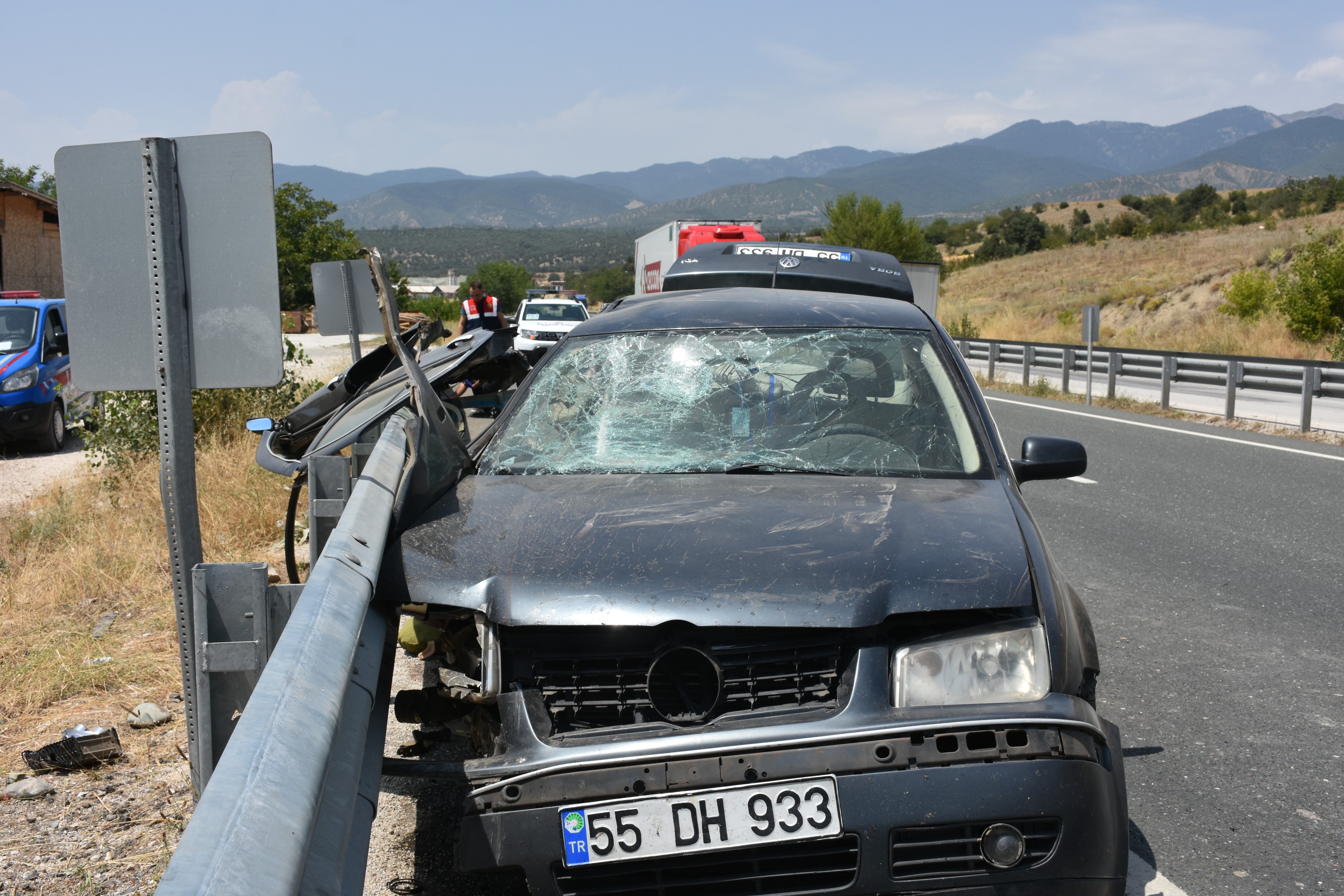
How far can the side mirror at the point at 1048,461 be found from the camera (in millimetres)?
3600

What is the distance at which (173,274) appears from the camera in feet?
10.4

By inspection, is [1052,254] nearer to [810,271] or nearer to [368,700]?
[810,271]

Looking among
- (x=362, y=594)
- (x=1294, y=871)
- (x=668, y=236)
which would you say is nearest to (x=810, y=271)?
(x=1294, y=871)

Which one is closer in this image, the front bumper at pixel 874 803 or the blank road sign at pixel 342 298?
the front bumper at pixel 874 803

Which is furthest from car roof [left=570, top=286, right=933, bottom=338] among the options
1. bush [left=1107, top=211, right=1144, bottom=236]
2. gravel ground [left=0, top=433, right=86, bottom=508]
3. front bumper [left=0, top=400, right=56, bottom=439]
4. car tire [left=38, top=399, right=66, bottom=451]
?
bush [left=1107, top=211, right=1144, bottom=236]

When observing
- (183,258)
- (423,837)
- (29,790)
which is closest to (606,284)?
(29,790)

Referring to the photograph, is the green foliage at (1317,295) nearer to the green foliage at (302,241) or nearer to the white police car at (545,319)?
the white police car at (545,319)

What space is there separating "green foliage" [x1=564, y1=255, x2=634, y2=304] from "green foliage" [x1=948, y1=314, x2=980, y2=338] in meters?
59.0

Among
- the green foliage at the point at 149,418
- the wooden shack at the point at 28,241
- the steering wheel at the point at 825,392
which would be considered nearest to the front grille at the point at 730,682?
the steering wheel at the point at 825,392

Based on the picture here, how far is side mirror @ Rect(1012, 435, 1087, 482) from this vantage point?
3600 mm

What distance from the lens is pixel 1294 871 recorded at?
3.08 m

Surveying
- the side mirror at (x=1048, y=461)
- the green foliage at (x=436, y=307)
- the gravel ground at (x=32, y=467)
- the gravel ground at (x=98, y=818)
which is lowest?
the gravel ground at (x=32, y=467)

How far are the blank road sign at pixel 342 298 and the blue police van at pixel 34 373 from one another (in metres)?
6.04

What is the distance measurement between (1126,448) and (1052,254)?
190ft
